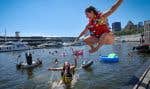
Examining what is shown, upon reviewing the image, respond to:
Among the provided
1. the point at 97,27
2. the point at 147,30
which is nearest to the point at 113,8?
the point at 97,27

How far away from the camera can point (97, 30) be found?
7180 millimetres

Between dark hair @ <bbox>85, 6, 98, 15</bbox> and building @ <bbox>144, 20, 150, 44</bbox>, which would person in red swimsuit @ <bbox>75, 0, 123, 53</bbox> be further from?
building @ <bbox>144, 20, 150, 44</bbox>

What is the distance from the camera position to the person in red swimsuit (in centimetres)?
677

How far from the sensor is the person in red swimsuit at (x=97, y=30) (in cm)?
677

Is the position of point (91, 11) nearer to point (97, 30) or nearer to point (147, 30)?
point (97, 30)

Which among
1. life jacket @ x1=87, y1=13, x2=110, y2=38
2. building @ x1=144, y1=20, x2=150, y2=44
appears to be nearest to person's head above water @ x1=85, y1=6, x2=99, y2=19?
life jacket @ x1=87, y1=13, x2=110, y2=38

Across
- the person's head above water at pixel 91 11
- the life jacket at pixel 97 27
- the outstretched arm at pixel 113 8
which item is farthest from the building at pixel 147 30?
the outstretched arm at pixel 113 8

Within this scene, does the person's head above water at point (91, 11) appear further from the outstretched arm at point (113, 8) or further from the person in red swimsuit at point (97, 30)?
the outstretched arm at point (113, 8)

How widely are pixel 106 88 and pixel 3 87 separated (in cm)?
1061

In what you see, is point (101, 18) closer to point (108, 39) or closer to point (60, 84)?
point (108, 39)

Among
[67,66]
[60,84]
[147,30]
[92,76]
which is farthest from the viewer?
[147,30]

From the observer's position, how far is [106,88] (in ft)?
71.8

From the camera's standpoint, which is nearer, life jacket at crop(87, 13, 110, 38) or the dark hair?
the dark hair

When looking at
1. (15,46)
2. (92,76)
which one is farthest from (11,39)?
(92,76)
